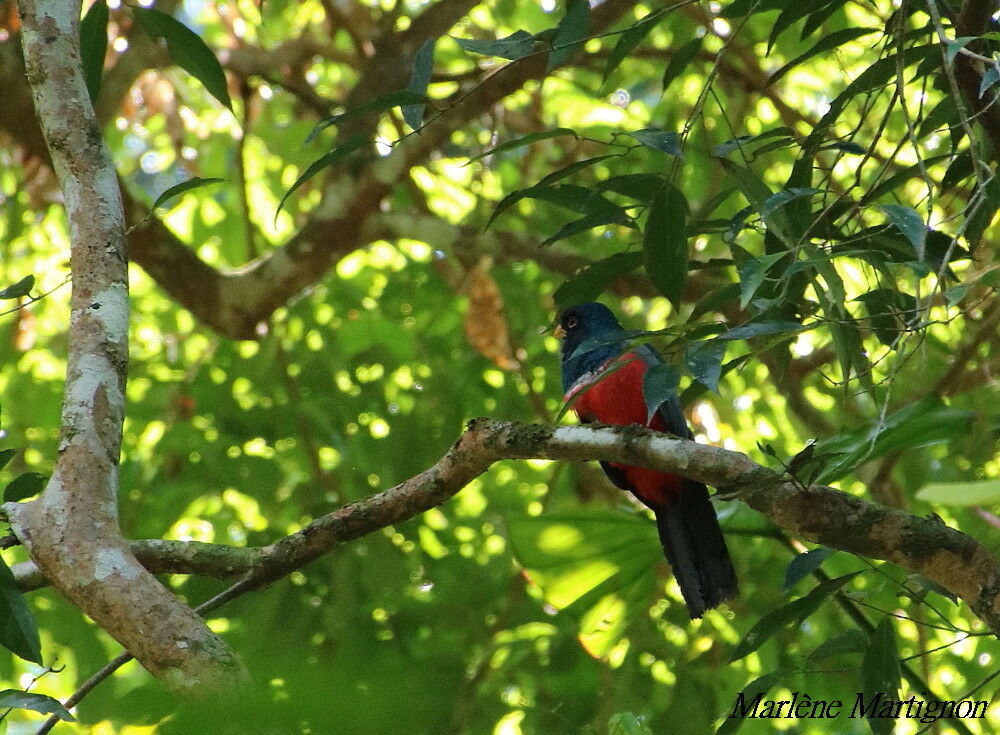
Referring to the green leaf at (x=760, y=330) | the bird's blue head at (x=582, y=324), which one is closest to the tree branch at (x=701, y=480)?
the green leaf at (x=760, y=330)

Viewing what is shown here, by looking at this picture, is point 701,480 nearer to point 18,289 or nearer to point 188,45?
point 18,289

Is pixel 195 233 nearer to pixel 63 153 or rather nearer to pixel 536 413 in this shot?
pixel 536 413

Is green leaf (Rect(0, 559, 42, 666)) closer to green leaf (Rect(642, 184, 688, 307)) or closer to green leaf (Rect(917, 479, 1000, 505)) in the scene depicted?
green leaf (Rect(642, 184, 688, 307))

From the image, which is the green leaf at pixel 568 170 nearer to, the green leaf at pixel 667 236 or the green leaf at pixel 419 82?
the green leaf at pixel 667 236

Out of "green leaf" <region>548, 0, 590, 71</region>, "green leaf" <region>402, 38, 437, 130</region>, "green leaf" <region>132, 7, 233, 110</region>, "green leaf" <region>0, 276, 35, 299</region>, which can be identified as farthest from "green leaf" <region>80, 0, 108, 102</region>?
"green leaf" <region>548, 0, 590, 71</region>

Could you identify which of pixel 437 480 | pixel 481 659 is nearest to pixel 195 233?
pixel 481 659

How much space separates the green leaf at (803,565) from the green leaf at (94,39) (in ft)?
6.51

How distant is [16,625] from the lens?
6.70 ft

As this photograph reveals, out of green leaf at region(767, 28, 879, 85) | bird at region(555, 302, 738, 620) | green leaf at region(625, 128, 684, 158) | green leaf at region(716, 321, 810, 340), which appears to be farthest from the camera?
bird at region(555, 302, 738, 620)

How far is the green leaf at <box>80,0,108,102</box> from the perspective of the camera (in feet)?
8.64

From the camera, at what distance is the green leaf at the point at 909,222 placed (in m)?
1.73

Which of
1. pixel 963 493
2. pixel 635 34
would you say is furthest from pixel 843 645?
pixel 635 34

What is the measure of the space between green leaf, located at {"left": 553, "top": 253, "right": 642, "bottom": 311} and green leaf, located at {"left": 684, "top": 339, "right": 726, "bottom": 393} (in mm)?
638

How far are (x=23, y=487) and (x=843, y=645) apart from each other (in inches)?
72.1
